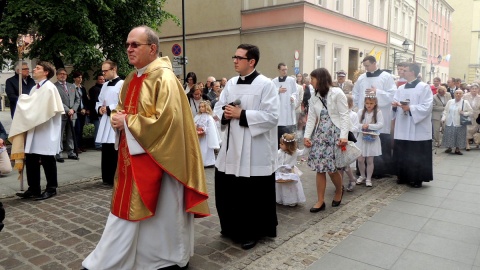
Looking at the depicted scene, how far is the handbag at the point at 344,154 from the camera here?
17.7 feet

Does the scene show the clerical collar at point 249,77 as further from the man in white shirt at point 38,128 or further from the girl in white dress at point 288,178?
the man in white shirt at point 38,128

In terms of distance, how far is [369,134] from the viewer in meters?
6.79

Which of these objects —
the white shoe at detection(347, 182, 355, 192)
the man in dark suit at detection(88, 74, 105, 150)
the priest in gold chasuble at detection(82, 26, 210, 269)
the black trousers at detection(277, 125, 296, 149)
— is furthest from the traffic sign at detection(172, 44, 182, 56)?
the priest in gold chasuble at detection(82, 26, 210, 269)

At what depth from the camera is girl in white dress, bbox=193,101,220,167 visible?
838cm

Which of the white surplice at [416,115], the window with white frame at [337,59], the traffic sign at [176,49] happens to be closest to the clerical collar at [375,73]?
the white surplice at [416,115]

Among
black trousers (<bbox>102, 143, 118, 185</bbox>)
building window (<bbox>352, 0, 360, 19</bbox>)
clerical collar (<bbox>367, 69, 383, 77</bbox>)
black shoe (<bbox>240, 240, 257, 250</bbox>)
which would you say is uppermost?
building window (<bbox>352, 0, 360, 19</bbox>)

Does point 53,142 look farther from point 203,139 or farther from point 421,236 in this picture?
point 421,236

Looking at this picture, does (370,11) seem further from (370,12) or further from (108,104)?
(108,104)

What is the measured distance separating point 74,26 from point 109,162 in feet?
16.9

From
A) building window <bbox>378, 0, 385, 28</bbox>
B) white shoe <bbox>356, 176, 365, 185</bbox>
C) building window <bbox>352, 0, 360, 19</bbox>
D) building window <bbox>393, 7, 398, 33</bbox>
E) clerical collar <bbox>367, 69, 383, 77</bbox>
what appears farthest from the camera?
building window <bbox>393, 7, 398, 33</bbox>

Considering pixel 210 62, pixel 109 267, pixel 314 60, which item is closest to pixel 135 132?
pixel 109 267

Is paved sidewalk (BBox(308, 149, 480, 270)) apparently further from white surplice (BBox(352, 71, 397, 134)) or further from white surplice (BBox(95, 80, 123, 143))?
white surplice (BBox(95, 80, 123, 143))

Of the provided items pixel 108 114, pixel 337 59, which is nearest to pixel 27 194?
pixel 108 114

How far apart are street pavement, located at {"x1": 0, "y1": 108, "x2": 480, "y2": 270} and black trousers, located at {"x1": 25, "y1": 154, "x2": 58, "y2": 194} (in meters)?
0.23
